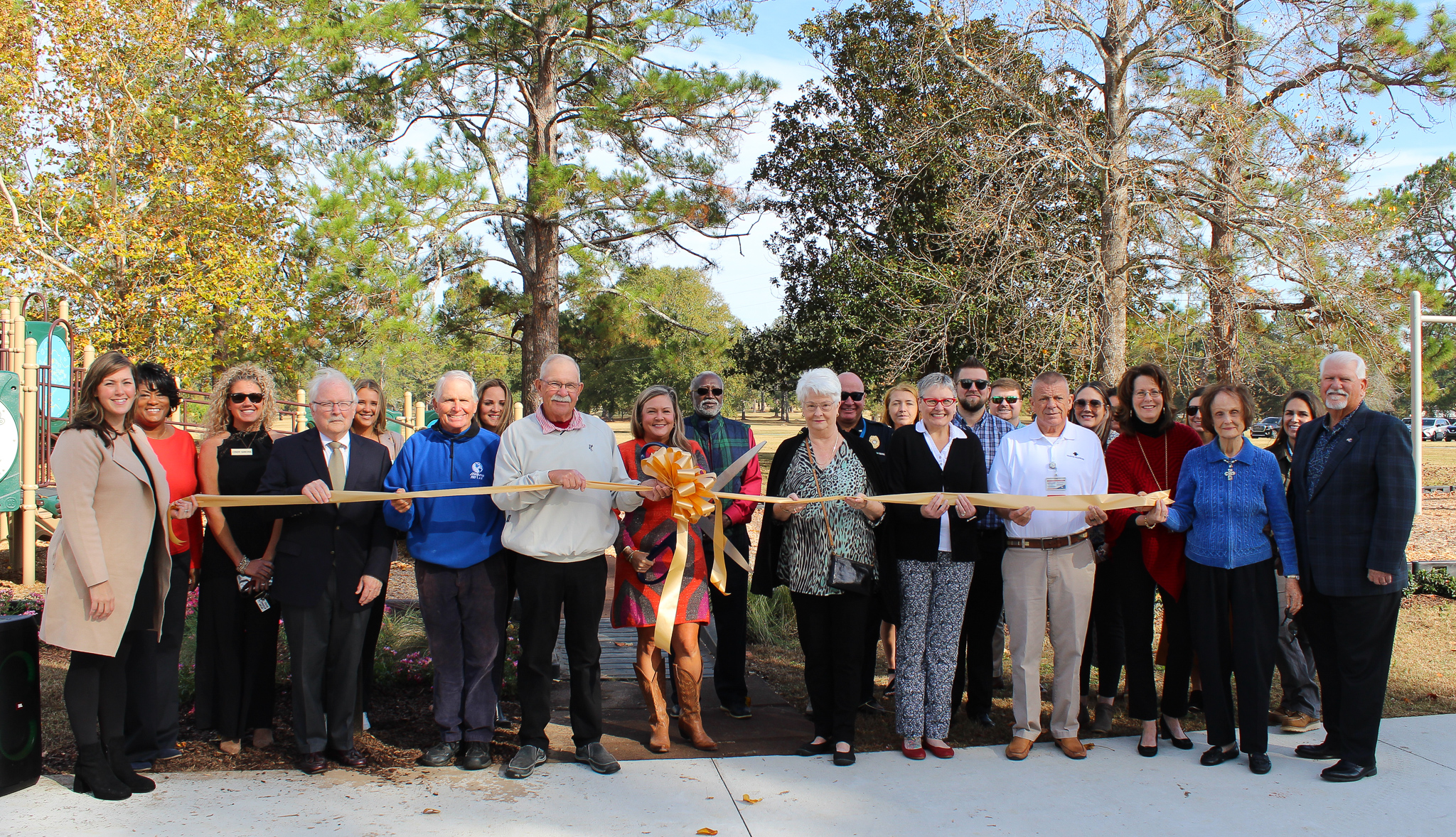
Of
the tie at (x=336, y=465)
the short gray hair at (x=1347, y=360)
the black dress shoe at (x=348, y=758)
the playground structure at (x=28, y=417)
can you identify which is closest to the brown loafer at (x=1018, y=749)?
the short gray hair at (x=1347, y=360)

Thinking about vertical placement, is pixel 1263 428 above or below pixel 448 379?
below

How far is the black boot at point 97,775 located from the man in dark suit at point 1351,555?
17.6ft

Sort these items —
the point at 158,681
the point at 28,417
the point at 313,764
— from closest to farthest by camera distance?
1. the point at 313,764
2. the point at 158,681
3. the point at 28,417

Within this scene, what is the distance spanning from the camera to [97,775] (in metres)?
3.91

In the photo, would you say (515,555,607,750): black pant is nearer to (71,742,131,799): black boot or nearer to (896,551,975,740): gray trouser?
(896,551,975,740): gray trouser

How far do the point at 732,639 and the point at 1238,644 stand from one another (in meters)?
2.62

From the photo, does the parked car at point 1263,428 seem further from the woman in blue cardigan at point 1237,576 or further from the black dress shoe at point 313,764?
the black dress shoe at point 313,764

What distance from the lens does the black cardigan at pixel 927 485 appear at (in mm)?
4539

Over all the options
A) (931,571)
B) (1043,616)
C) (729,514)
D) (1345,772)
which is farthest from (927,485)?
(1345,772)

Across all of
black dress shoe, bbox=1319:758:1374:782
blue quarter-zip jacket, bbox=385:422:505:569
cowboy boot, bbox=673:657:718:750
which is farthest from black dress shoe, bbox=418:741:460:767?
black dress shoe, bbox=1319:758:1374:782

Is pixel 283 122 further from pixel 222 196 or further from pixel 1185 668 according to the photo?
pixel 1185 668

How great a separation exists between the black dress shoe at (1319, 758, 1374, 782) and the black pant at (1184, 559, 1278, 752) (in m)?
0.27

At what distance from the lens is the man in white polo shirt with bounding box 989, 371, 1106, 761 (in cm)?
454

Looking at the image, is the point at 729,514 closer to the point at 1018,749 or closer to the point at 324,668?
the point at 1018,749
